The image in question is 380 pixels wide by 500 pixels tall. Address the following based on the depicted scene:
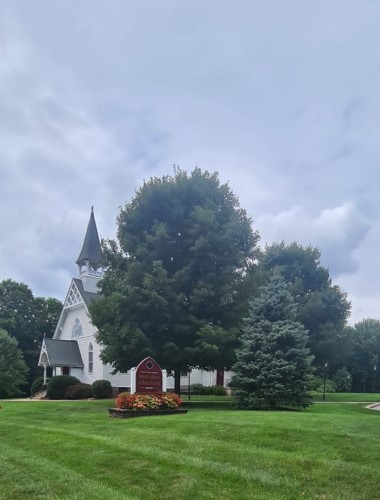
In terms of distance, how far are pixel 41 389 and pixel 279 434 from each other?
33699 millimetres

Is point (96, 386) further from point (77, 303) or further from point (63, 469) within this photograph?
point (63, 469)

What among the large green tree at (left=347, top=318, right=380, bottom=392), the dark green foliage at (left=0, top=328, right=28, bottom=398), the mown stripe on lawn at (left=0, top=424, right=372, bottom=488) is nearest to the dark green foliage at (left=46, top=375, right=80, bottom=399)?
the dark green foliage at (left=0, top=328, right=28, bottom=398)

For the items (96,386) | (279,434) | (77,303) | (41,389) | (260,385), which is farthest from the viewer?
(77,303)

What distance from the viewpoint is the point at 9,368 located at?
4091 cm

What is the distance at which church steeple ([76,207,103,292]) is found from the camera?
4612 centimetres

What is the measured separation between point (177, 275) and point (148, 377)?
5.36 m

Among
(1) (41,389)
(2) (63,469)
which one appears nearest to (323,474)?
(2) (63,469)

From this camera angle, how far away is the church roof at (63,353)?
135 feet

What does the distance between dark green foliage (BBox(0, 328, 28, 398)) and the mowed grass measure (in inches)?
1148

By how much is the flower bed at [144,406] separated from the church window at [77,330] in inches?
1093

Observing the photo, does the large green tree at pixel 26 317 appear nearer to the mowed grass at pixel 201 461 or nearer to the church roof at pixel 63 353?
the church roof at pixel 63 353

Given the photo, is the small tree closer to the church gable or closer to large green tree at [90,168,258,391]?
large green tree at [90,168,258,391]

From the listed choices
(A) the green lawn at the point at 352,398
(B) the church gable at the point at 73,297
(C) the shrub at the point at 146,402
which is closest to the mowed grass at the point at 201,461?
(C) the shrub at the point at 146,402

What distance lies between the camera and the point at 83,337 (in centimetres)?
4275
